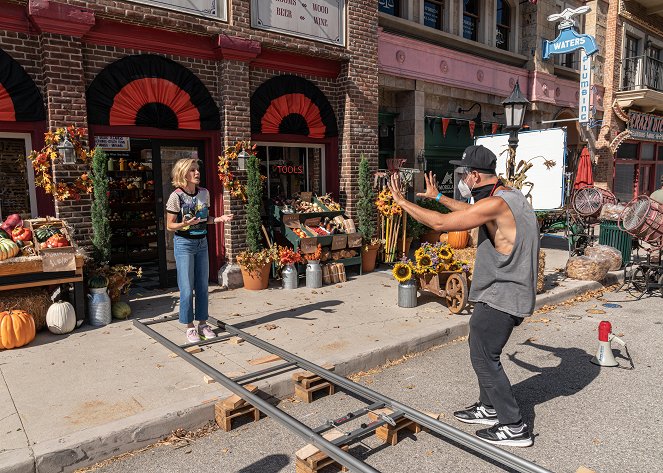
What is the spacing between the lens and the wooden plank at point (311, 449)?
334 centimetres

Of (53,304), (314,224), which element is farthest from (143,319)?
(314,224)

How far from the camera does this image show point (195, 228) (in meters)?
5.48

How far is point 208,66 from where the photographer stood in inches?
329

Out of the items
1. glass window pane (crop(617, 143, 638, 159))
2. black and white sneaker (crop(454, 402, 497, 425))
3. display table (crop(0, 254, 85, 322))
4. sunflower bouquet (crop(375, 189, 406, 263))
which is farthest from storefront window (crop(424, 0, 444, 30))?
glass window pane (crop(617, 143, 638, 159))

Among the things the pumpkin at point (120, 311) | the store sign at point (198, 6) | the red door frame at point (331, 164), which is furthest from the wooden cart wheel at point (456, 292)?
the store sign at point (198, 6)

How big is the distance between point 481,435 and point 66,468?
3104 mm

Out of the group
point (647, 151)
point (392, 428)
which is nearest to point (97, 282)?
point (392, 428)

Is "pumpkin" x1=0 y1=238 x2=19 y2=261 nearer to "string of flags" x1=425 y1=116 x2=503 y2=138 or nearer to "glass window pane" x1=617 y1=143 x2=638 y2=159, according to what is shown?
"string of flags" x1=425 y1=116 x2=503 y2=138

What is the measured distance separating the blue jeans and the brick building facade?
8.33 feet

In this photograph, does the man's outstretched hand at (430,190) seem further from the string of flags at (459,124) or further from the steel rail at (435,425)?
the string of flags at (459,124)

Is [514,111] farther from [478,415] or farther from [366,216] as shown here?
[478,415]

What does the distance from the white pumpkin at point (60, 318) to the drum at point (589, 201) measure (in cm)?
1008

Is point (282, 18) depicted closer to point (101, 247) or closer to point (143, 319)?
point (101, 247)

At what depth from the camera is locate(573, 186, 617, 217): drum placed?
413 inches
